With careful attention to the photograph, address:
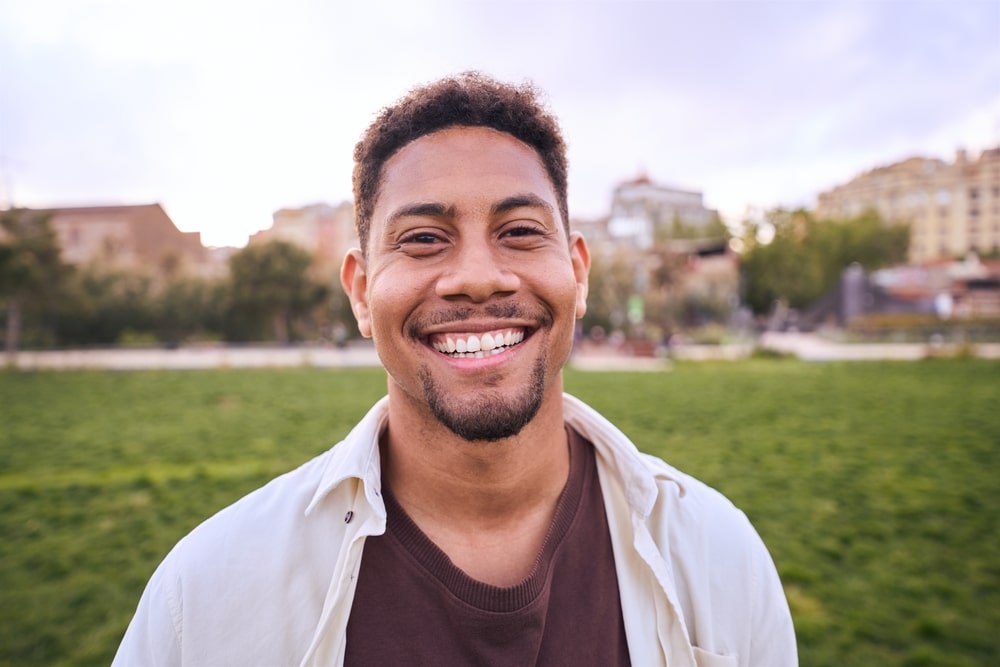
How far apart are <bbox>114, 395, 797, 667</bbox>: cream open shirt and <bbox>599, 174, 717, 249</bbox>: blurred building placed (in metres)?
56.7

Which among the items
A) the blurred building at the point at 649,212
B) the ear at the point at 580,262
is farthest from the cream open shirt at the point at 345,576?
the blurred building at the point at 649,212

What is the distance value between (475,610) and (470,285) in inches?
33.0

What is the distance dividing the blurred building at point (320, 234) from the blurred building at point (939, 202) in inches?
3002

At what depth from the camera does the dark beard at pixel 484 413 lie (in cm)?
151

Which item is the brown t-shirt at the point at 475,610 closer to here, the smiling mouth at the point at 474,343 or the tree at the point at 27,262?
the smiling mouth at the point at 474,343

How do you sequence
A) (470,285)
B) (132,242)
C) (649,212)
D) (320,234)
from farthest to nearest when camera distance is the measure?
1. (649,212)
2. (132,242)
3. (320,234)
4. (470,285)

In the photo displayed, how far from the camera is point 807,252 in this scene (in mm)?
54344

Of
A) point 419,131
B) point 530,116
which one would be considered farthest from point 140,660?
point 530,116

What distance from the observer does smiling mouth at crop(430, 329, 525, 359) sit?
153 cm

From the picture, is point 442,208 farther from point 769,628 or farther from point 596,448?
point 769,628

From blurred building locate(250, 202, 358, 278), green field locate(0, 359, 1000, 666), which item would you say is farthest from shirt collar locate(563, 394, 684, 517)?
blurred building locate(250, 202, 358, 278)

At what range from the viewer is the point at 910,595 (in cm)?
400

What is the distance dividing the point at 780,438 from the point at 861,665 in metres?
5.72

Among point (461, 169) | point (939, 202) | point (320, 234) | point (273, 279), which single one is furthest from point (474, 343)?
point (939, 202)
